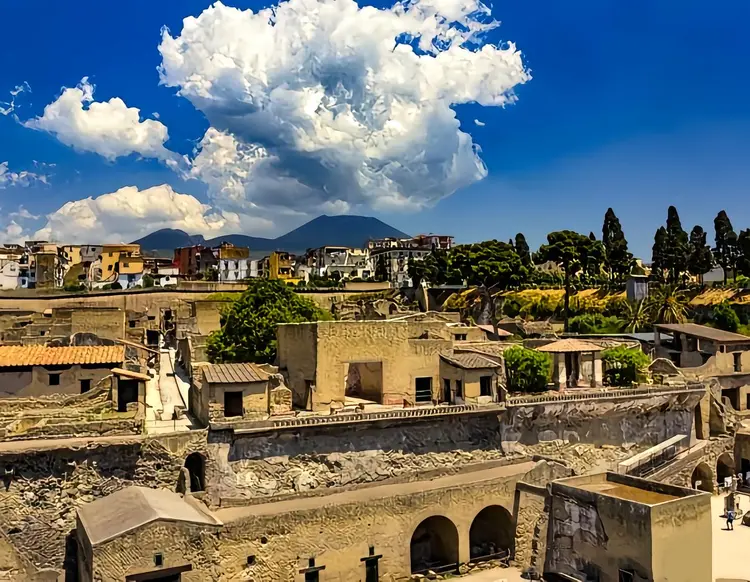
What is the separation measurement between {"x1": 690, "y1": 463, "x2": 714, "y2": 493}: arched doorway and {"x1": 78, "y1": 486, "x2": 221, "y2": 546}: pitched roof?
2284 cm

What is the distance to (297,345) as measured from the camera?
29.4 m

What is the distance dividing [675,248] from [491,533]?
1524 inches

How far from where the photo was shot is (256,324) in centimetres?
3594

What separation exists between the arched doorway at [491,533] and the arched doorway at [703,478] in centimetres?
1185

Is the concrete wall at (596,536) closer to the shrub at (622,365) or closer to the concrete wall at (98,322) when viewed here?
the shrub at (622,365)

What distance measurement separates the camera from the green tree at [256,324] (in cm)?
3538

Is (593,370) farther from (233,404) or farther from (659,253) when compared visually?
(659,253)

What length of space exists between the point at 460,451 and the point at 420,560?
455cm

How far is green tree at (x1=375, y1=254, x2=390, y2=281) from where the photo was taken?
94938mm

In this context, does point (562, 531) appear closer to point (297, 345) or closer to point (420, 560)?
point (420, 560)

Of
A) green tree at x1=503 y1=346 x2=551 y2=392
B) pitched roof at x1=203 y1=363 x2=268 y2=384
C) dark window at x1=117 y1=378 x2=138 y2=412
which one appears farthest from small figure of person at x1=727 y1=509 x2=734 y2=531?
dark window at x1=117 y1=378 x2=138 y2=412

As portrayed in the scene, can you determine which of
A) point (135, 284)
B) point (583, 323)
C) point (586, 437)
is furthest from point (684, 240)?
point (135, 284)

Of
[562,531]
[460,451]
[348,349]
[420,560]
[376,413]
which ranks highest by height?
[348,349]

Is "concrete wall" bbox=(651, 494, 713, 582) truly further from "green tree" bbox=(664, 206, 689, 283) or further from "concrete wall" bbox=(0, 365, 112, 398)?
"green tree" bbox=(664, 206, 689, 283)
